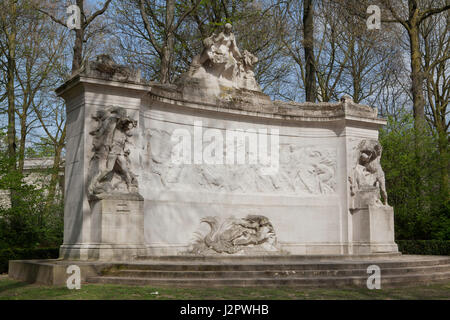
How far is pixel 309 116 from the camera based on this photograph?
57.1ft

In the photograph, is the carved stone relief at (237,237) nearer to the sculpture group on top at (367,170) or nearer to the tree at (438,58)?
the sculpture group on top at (367,170)

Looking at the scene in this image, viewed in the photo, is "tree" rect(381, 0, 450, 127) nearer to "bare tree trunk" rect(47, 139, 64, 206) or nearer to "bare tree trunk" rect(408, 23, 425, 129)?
"bare tree trunk" rect(408, 23, 425, 129)

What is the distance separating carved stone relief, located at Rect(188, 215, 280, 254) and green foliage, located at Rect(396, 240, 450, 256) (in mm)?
6856

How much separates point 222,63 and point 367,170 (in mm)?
5687

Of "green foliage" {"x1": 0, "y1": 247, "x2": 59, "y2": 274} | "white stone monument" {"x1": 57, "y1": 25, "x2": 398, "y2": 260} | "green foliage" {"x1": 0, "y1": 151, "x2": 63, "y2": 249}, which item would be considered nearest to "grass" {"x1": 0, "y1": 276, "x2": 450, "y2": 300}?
"white stone monument" {"x1": 57, "y1": 25, "x2": 398, "y2": 260}

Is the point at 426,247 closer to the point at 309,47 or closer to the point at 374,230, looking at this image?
the point at 374,230

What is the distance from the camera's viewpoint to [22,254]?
51.1ft

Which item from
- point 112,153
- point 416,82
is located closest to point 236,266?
point 112,153

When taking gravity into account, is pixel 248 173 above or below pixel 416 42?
below

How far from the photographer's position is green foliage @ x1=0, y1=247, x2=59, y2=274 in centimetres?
1505

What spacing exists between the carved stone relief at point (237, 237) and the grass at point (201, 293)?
508 cm

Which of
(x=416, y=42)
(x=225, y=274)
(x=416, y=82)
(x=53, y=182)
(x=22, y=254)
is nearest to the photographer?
(x=225, y=274)

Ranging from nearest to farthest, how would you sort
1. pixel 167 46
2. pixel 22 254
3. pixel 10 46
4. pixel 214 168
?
pixel 22 254 → pixel 214 168 → pixel 167 46 → pixel 10 46
